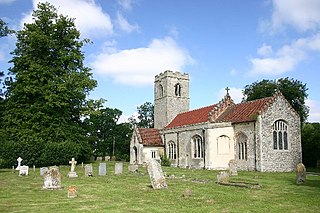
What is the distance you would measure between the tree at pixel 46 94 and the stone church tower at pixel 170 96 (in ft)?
40.8

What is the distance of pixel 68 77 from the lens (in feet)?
130

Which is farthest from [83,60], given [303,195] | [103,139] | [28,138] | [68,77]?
[103,139]

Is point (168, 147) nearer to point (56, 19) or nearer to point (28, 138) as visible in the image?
point (28, 138)

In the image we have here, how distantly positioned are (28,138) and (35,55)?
983 cm

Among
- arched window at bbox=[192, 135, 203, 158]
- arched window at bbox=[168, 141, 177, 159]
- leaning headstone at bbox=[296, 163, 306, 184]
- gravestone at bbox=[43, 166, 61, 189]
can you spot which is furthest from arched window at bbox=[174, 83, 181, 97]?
gravestone at bbox=[43, 166, 61, 189]

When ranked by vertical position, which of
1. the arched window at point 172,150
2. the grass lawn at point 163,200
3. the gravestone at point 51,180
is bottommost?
the grass lawn at point 163,200

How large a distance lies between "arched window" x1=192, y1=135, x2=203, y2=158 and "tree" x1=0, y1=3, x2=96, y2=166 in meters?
13.3

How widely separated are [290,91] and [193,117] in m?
19.4

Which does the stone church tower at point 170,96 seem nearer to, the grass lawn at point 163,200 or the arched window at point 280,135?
the arched window at point 280,135

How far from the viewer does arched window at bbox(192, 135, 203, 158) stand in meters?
37.4

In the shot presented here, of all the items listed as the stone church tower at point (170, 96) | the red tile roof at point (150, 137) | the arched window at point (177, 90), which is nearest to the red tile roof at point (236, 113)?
the red tile roof at point (150, 137)

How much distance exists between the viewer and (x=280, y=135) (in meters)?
32.6

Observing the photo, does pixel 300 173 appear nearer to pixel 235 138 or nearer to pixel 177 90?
pixel 235 138

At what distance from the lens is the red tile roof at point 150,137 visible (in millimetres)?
44969
